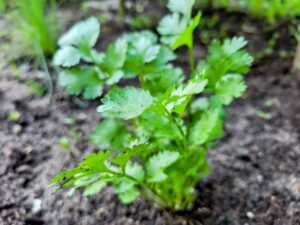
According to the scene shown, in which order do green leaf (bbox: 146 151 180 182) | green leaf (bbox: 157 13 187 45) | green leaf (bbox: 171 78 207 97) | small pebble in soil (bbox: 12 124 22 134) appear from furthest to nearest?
small pebble in soil (bbox: 12 124 22 134)
green leaf (bbox: 157 13 187 45)
green leaf (bbox: 146 151 180 182)
green leaf (bbox: 171 78 207 97)

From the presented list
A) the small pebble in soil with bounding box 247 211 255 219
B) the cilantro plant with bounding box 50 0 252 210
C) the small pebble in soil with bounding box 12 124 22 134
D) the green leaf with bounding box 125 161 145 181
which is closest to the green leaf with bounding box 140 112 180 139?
the cilantro plant with bounding box 50 0 252 210

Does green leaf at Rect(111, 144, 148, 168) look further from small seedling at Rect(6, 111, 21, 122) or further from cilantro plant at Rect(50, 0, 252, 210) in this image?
small seedling at Rect(6, 111, 21, 122)

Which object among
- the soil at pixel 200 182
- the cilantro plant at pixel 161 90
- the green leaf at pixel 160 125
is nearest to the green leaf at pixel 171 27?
Result: the cilantro plant at pixel 161 90

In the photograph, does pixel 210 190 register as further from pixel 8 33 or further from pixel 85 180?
pixel 8 33

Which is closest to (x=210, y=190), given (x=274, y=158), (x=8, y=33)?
(x=274, y=158)

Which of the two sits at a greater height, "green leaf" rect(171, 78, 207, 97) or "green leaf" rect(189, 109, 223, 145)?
"green leaf" rect(171, 78, 207, 97)

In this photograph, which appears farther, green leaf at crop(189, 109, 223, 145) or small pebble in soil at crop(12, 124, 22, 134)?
small pebble in soil at crop(12, 124, 22, 134)

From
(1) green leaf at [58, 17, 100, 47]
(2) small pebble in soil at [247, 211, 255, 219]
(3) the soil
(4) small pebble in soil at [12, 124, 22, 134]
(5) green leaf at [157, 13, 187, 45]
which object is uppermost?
(1) green leaf at [58, 17, 100, 47]

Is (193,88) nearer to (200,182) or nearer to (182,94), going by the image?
(182,94)
